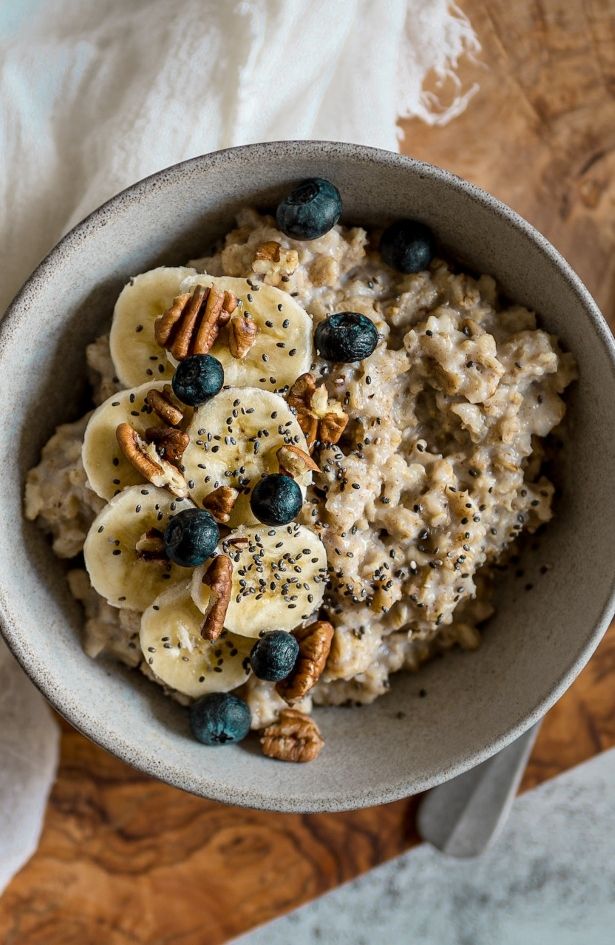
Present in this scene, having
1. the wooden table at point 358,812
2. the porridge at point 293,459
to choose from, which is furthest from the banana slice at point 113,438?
→ the wooden table at point 358,812

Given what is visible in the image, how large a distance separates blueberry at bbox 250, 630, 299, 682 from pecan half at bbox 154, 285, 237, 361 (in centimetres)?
51

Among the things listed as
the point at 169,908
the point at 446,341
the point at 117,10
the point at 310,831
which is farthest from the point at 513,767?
the point at 117,10

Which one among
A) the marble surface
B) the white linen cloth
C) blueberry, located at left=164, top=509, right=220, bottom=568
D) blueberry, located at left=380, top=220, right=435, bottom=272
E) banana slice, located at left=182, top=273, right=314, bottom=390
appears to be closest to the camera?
blueberry, located at left=164, top=509, right=220, bottom=568

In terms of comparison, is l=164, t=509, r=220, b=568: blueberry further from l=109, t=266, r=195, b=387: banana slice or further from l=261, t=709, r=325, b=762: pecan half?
l=261, t=709, r=325, b=762: pecan half

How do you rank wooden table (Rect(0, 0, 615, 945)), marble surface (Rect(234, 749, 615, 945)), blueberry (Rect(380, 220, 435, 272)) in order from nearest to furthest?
blueberry (Rect(380, 220, 435, 272))
wooden table (Rect(0, 0, 615, 945))
marble surface (Rect(234, 749, 615, 945))

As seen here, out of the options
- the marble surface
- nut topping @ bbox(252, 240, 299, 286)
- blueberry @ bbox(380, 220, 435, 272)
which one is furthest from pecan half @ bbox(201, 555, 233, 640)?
the marble surface

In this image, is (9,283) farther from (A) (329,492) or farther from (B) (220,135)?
(A) (329,492)

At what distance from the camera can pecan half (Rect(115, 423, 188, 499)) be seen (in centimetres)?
167

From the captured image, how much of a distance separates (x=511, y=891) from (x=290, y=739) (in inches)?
39.9

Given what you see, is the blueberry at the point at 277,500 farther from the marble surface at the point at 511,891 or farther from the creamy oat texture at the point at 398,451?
the marble surface at the point at 511,891

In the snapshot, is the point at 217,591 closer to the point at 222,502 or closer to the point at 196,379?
the point at 222,502

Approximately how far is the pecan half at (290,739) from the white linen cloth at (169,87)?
718mm

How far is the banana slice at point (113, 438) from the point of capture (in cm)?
173

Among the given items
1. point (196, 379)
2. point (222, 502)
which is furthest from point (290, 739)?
point (196, 379)
